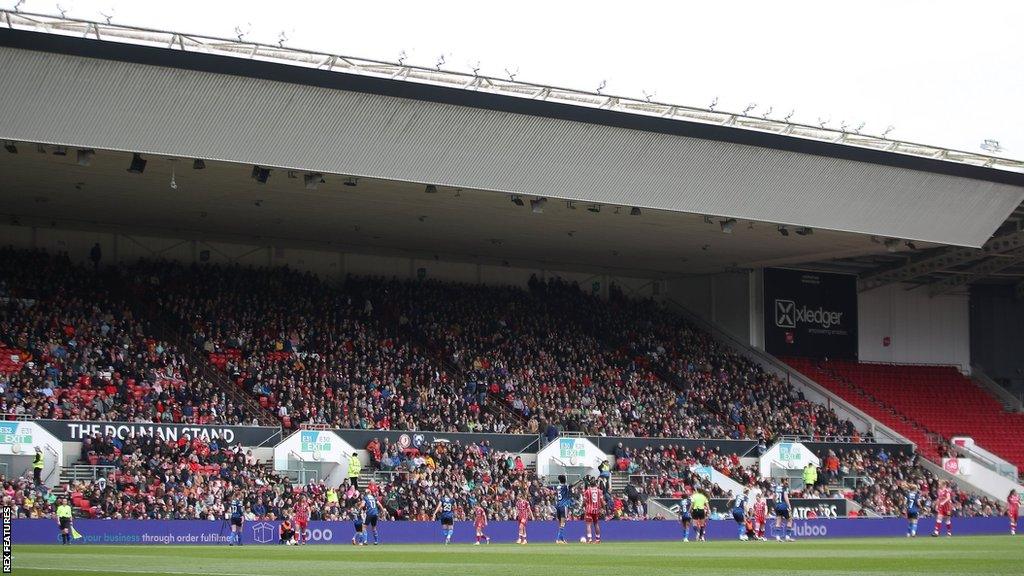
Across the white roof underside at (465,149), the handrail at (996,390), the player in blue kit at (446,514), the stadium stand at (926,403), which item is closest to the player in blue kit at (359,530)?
the player in blue kit at (446,514)

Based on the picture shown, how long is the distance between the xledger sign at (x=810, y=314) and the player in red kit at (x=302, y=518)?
31.0 m

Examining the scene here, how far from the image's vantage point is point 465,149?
39.9 metres

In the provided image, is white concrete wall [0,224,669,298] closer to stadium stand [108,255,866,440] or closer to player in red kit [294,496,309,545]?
stadium stand [108,255,866,440]

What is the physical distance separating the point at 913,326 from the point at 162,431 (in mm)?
40701

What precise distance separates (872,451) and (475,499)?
20.7 meters

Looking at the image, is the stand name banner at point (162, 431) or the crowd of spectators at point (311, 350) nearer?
the stand name banner at point (162, 431)

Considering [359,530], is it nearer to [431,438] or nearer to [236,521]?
[236,521]

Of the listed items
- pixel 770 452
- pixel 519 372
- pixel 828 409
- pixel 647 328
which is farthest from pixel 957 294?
pixel 519 372

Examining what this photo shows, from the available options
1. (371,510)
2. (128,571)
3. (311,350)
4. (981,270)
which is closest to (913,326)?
(981,270)

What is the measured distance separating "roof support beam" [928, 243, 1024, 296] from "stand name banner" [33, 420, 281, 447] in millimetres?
33129

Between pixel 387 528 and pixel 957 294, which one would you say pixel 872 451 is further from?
pixel 387 528

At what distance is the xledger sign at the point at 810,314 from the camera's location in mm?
60875

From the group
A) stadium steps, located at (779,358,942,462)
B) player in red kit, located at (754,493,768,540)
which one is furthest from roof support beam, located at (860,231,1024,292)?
player in red kit, located at (754,493,768,540)

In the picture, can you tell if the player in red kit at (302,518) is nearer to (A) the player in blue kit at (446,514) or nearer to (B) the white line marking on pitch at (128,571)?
(A) the player in blue kit at (446,514)
